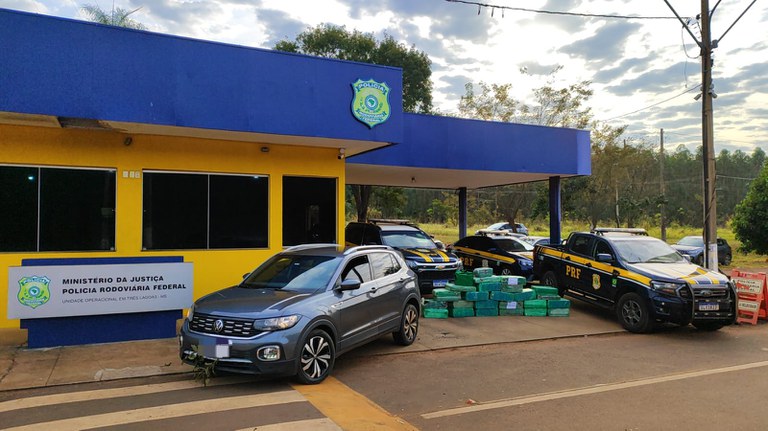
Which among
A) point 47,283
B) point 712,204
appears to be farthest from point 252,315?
point 712,204

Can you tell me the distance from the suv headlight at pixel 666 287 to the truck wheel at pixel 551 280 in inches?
120

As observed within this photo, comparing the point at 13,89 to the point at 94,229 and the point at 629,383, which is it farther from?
the point at 629,383

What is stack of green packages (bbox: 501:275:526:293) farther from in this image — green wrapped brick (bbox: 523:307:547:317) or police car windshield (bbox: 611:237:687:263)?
police car windshield (bbox: 611:237:687:263)

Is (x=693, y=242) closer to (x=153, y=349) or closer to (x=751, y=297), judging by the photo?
(x=751, y=297)

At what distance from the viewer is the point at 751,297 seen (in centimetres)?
1158

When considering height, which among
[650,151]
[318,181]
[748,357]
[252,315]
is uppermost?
[650,151]

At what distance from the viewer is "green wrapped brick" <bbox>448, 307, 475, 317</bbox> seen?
1106 cm

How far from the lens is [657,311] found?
9.64 meters

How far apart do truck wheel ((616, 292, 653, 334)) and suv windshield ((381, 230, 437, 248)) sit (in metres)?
4.99

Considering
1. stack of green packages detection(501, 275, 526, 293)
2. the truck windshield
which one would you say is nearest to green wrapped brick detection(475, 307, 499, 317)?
stack of green packages detection(501, 275, 526, 293)

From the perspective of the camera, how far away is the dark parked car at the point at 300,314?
5844 mm

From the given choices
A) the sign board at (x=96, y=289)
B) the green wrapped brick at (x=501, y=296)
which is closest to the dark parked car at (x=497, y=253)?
the green wrapped brick at (x=501, y=296)

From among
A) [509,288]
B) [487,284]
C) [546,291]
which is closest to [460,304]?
[487,284]

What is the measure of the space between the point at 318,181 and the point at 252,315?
599 centimetres
